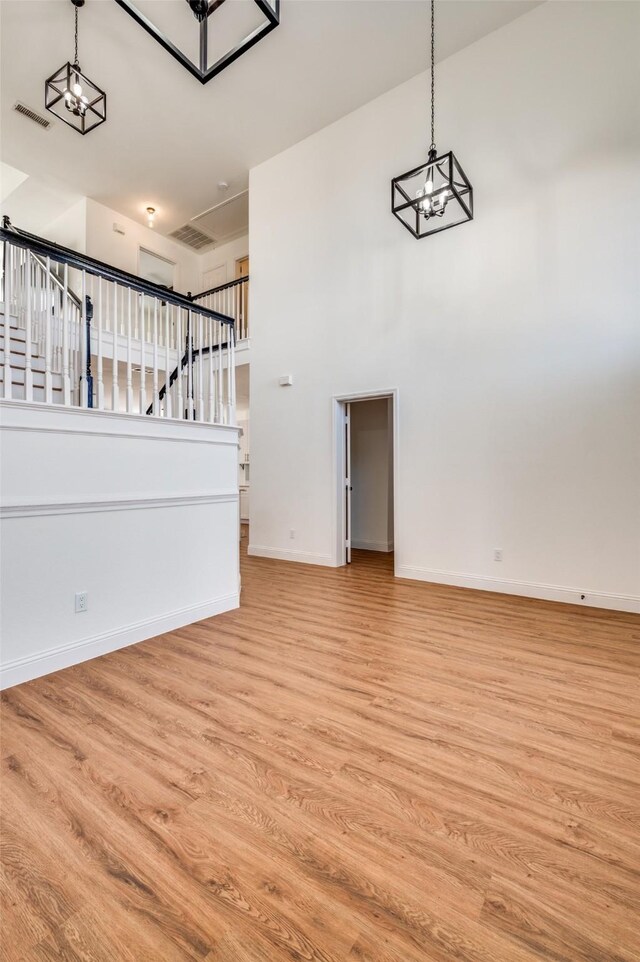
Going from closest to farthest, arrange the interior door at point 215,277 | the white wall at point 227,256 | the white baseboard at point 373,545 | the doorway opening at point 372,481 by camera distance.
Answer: the doorway opening at point 372,481 < the white baseboard at point 373,545 < the white wall at point 227,256 < the interior door at point 215,277

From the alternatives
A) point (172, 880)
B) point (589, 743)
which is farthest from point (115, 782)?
point (589, 743)

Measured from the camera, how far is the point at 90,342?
4234 mm

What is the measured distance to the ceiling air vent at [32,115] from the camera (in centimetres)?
Result: 547

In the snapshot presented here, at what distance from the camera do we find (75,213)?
24.4 feet

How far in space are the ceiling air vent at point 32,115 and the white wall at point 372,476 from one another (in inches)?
217

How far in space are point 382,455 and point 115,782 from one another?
542cm

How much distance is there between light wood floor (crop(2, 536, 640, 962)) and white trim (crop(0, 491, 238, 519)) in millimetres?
1001

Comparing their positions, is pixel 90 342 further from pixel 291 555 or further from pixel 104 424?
pixel 291 555

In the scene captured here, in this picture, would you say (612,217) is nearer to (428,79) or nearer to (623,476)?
(623,476)

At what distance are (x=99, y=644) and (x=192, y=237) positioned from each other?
809 centimetres

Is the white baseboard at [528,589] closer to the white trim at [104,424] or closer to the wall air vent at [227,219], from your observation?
the white trim at [104,424]

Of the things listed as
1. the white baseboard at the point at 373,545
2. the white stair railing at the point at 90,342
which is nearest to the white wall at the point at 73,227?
the white stair railing at the point at 90,342

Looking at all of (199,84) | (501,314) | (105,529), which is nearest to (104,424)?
(105,529)

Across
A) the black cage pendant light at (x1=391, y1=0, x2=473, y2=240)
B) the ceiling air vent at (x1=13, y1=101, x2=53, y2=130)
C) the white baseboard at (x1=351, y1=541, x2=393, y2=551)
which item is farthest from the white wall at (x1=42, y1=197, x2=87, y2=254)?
the white baseboard at (x1=351, y1=541, x2=393, y2=551)
